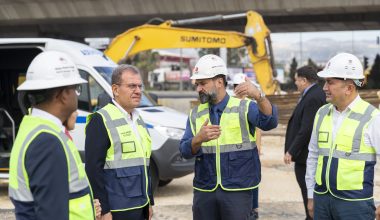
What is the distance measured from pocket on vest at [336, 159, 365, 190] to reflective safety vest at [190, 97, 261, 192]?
624 mm

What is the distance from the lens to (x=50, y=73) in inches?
103

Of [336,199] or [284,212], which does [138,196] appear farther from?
[284,212]

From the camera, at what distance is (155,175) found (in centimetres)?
828

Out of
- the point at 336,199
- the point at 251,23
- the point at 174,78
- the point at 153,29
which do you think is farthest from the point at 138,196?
the point at 174,78

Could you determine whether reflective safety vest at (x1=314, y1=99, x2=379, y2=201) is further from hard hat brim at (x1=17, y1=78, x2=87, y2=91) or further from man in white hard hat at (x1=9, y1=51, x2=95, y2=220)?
hard hat brim at (x1=17, y1=78, x2=87, y2=91)

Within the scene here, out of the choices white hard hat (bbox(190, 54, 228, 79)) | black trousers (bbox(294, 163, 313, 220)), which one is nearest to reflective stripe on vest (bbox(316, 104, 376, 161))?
white hard hat (bbox(190, 54, 228, 79))

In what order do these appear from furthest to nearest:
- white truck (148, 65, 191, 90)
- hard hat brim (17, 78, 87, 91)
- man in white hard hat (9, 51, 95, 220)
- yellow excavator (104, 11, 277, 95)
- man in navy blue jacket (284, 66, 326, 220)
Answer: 1. white truck (148, 65, 191, 90)
2. yellow excavator (104, 11, 277, 95)
3. man in navy blue jacket (284, 66, 326, 220)
4. hard hat brim (17, 78, 87, 91)
5. man in white hard hat (9, 51, 95, 220)

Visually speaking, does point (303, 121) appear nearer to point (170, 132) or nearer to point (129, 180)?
point (170, 132)

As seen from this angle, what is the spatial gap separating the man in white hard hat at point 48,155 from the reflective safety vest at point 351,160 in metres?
2.02

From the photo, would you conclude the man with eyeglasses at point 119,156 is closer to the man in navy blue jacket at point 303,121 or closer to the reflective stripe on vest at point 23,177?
the reflective stripe on vest at point 23,177

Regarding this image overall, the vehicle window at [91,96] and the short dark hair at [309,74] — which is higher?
Answer: the short dark hair at [309,74]

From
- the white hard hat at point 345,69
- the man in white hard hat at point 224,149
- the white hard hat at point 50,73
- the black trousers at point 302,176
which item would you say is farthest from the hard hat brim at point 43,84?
the black trousers at point 302,176

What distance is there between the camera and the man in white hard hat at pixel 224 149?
13.4ft

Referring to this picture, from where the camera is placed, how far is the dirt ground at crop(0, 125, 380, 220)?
7.43 meters
